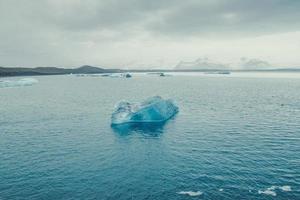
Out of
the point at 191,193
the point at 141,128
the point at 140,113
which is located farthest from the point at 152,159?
the point at 140,113

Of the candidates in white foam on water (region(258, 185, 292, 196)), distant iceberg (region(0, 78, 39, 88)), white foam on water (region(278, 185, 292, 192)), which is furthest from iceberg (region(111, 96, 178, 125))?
distant iceberg (region(0, 78, 39, 88))

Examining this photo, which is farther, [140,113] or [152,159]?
[140,113]

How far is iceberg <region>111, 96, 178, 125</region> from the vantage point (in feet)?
152

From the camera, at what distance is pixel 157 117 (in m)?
49.2

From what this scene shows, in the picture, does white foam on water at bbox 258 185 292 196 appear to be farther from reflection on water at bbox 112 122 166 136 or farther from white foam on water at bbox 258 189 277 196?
reflection on water at bbox 112 122 166 136

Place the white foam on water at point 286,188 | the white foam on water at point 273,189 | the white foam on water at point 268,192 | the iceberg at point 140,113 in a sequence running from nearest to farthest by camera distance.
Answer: the white foam on water at point 268,192, the white foam on water at point 273,189, the white foam on water at point 286,188, the iceberg at point 140,113

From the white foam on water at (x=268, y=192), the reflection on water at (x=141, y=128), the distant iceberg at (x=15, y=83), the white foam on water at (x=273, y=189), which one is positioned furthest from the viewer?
the distant iceberg at (x=15, y=83)

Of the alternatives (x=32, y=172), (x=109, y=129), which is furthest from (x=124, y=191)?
(x=109, y=129)

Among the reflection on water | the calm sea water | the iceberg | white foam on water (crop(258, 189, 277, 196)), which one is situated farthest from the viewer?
the iceberg

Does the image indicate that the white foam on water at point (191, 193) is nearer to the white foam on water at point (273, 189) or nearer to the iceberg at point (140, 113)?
the white foam on water at point (273, 189)

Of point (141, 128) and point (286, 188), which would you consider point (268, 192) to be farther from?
point (141, 128)

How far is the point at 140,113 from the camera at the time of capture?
46.8m

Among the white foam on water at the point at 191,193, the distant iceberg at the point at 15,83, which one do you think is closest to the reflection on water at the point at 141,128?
the white foam on water at the point at 191,193

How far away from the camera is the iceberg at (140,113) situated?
46.4 m
